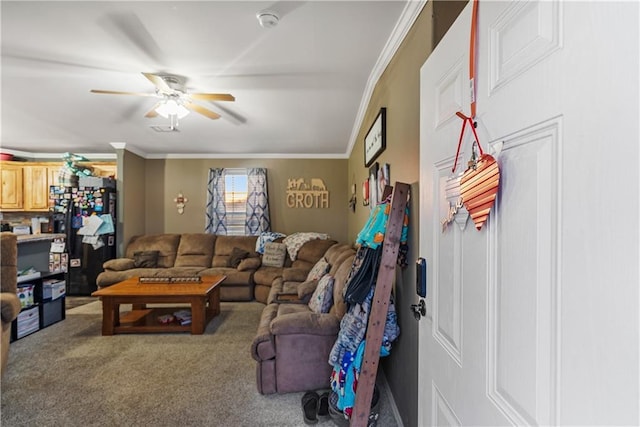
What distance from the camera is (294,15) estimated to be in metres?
1.82

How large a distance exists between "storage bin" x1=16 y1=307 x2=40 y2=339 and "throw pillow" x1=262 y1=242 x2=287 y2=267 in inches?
108

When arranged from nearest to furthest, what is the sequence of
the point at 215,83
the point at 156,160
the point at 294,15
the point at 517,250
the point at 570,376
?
1. the point at 570,376
2. the point at 517,250
3. the point at 294,15
4. the point at 215,83
5. the point at 156,160

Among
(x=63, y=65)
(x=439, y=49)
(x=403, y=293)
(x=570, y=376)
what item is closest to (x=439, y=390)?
(x=570, y=376)

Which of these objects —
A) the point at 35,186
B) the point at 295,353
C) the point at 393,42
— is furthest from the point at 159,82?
the point at 35,186

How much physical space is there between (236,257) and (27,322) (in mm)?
2495

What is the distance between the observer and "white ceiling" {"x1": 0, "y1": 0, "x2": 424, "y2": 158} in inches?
71.0

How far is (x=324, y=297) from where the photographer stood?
256 cm

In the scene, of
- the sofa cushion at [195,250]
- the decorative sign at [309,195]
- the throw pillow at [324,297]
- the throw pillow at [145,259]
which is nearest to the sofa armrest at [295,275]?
Answer: the throw pillow at [324,297]

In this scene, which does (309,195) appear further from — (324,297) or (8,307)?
(8,307)

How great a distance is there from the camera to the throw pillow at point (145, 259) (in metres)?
4.93

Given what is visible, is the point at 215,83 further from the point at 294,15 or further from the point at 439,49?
the point at 439,49

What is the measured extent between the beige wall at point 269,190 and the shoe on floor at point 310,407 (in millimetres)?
3846

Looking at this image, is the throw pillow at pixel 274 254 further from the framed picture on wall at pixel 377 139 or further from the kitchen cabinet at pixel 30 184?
the kitchen cabinet at pixel 30 184

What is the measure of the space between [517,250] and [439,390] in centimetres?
60
